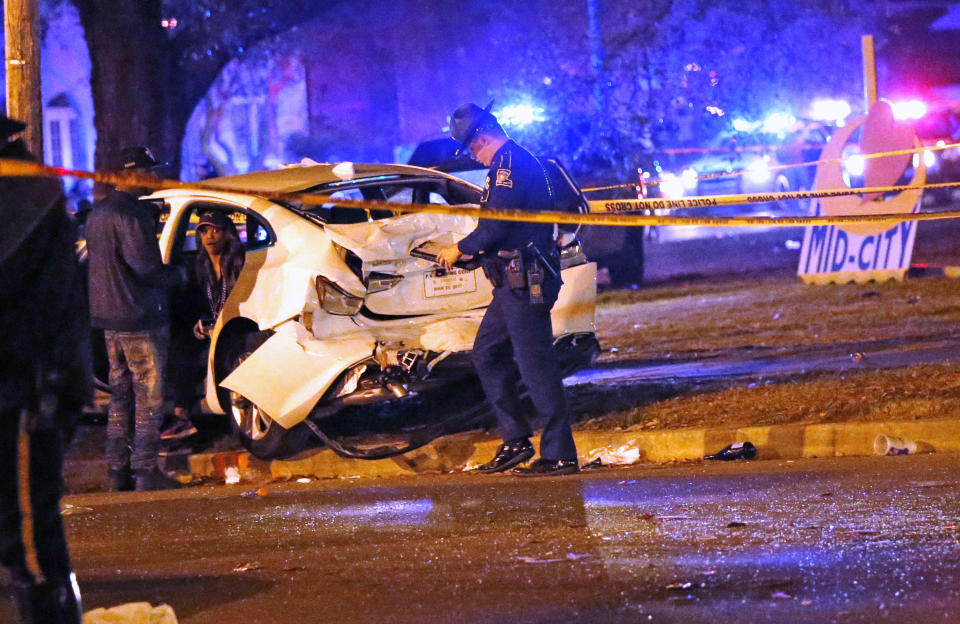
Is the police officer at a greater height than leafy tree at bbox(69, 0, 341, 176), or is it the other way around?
leafy tree at bbox(69, 0, 341, 176)

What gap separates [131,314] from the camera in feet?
24.1

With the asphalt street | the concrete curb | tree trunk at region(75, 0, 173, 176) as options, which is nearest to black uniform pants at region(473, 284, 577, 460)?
the asphalt street

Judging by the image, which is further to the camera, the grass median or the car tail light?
the grass median

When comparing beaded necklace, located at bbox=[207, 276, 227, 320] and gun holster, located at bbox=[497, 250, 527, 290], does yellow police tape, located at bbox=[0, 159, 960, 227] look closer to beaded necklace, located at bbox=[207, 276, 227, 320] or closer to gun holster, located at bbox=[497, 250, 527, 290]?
gun holster, located at bbox=[497, 250, 527, 290]

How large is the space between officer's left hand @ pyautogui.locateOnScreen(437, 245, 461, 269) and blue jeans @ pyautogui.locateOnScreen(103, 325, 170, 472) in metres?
1.94

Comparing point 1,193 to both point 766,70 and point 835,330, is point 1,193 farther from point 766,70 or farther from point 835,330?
point 766,70

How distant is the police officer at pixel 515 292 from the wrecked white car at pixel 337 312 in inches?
17.9

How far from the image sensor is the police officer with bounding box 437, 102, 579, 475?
652 cm

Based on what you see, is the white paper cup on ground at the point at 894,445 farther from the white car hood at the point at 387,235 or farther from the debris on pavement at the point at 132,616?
the debris on pavement at the point at 132,616

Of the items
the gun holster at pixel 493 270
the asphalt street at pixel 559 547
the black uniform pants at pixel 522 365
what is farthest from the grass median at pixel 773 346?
the gun holster at pixel 493 270

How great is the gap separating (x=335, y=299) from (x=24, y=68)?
2.80 m

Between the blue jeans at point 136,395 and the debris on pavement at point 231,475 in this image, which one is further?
the debris on pavement at point 231,475

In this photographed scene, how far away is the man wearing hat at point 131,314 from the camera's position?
7.25 m

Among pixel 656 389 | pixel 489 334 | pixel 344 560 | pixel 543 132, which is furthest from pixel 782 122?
pixel 344 560
